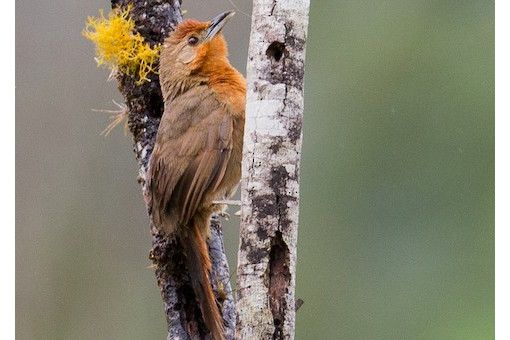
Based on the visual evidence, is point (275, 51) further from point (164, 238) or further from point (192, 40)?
point (164, 238)

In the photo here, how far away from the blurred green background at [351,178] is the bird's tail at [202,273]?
56 centimetres

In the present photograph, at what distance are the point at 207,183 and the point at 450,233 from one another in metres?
1.09

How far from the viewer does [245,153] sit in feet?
8.89

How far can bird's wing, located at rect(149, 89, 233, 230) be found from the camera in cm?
337

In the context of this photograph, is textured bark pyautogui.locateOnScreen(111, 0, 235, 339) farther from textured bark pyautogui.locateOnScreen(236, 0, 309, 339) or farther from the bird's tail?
textured bark pyautogui.locateOnScreen(236, 0, 309, 339)

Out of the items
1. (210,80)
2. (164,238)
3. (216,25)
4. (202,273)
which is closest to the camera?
(202,273)

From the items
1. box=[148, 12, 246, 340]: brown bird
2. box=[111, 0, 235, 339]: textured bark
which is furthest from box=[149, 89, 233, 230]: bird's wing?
box=[111, 0, 235, 339]: textured bark

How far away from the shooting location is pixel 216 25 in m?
3.57

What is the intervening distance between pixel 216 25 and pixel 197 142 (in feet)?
1.62

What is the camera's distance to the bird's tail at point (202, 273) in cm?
331

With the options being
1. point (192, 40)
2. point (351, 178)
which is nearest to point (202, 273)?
point (192, 40)

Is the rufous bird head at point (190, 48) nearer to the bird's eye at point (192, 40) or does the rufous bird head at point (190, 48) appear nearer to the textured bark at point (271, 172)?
the bird's eye at point (192, 40)

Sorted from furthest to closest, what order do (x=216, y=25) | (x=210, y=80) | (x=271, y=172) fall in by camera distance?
(x=210, y=80)
(x=216, y=25)
(x=271, y=172)
